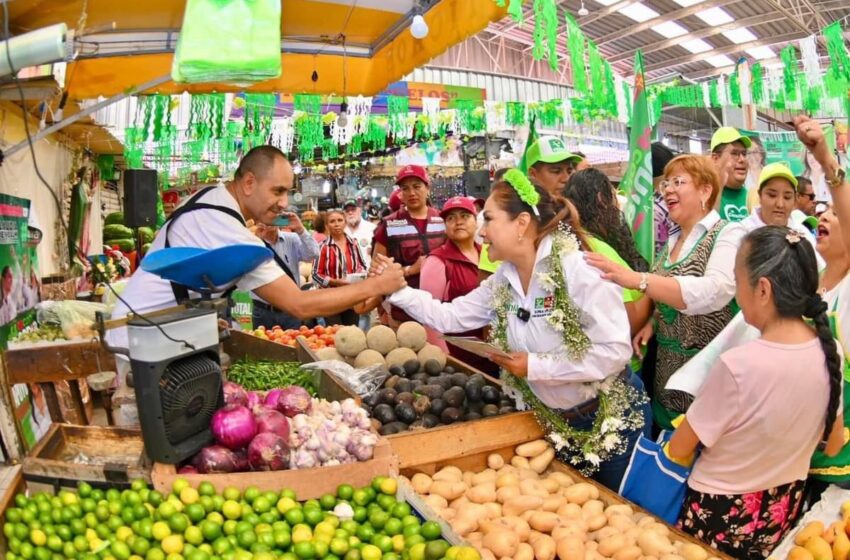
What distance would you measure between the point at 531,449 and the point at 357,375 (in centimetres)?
101

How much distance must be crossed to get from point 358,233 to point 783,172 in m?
6.23

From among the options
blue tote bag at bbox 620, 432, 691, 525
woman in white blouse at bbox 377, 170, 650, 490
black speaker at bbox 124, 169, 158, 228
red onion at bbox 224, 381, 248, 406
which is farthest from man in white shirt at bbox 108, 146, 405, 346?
black speaker at bbox 124, 169, 158, 228

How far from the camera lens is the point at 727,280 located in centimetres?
282

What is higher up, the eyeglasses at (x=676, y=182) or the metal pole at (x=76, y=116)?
the metal pole at (x=76, y=116)

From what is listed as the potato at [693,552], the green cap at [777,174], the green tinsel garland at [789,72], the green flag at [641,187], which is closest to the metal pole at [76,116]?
the potato at [693,552]

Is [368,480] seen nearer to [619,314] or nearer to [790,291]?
[619,314]

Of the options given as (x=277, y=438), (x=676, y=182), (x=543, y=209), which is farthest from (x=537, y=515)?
(x=676, y=182)

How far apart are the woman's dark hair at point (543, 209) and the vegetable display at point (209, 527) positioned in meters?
1.20

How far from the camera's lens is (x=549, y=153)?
4.11 m

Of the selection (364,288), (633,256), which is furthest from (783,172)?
(364,288)

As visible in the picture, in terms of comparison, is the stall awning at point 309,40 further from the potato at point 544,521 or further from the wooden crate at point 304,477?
the potato at point 544,521

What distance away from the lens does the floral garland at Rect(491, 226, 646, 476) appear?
99.0 inches

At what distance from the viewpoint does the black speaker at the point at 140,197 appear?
25.2 ft

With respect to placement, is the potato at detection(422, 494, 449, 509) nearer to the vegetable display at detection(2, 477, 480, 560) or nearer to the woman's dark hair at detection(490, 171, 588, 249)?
the vegetable display at detection(2, 477, 480, 560)
